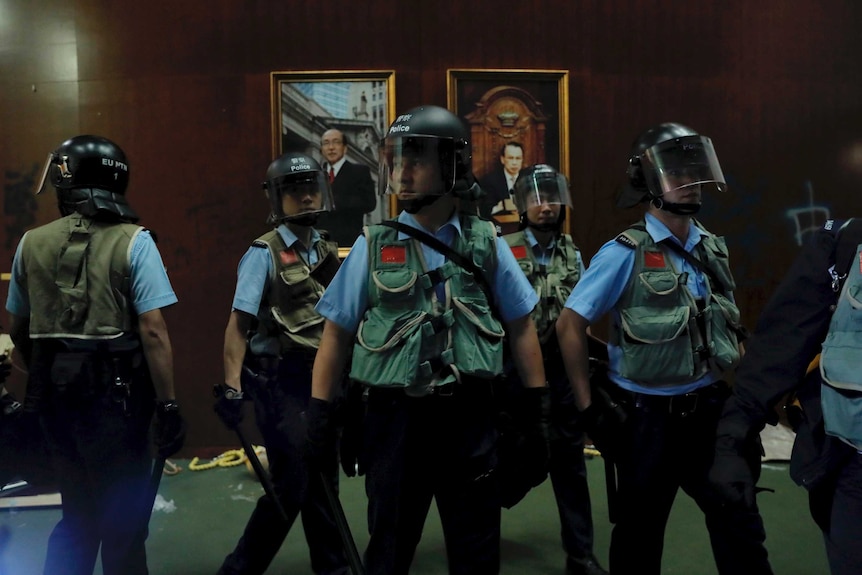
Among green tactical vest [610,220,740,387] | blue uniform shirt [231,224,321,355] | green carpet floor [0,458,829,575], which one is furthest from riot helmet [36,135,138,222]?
green tactical vest [610,220,740,387]

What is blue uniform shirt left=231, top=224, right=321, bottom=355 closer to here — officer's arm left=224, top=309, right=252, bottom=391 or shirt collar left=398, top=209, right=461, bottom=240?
officer's arm left=224, top=309, right=252, bottom=391

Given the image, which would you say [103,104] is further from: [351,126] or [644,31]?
[644,31]

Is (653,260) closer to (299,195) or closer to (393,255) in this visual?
(393,255)

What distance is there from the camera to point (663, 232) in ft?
9.59

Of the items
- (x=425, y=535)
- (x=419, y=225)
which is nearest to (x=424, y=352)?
(x=419, y=225)

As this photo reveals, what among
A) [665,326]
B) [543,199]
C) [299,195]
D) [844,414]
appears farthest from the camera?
[543,199]

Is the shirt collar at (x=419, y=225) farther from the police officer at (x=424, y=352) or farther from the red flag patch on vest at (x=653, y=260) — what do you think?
the red flag patch on vest at (x=653, y=260)

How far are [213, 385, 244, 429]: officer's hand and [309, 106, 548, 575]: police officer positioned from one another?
111cm

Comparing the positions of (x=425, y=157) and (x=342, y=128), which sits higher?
(x=342, y=128)

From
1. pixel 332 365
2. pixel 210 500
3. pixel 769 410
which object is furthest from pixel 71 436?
pixel 769 410

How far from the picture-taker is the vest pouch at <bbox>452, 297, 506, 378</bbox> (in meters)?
2.39

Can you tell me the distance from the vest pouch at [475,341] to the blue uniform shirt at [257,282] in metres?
1.40

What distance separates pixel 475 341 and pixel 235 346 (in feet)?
5.10

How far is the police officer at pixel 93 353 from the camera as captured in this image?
297cm
